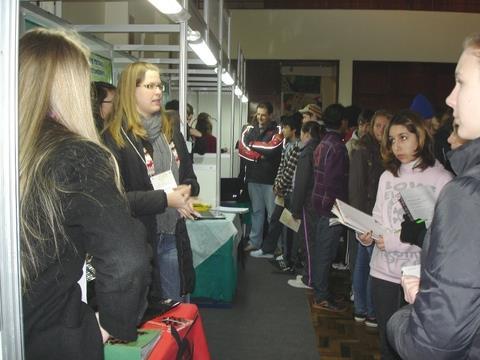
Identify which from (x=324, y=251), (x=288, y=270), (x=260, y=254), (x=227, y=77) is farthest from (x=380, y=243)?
(x=227, y=77)

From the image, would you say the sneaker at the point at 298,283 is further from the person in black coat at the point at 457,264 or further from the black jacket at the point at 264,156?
the person in black coat at the point at 457,264

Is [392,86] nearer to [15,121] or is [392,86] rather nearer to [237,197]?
[237,197]

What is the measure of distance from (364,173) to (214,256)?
50.5 inches

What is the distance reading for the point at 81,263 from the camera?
3.49 ft

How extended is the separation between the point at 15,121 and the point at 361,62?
9.73 metres

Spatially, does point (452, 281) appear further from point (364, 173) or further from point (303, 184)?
point (303, 184)

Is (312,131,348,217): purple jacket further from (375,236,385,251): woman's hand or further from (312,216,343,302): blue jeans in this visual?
(375,236,385,251): woman's hand

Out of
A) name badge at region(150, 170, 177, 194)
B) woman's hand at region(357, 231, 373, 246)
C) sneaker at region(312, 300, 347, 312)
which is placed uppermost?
name badge at region(150, 170, 177, 194)

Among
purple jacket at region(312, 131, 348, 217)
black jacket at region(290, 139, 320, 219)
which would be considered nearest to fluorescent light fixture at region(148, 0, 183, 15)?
purple jacket at region(312, 131, 348, 217)

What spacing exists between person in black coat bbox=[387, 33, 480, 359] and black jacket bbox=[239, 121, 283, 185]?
4.46 m

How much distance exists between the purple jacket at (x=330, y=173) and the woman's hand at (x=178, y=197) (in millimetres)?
1813

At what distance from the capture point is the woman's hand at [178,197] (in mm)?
2145

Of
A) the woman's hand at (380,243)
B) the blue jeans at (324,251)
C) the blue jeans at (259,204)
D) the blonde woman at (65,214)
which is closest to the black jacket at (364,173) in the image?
the blue jeans at (324,251)

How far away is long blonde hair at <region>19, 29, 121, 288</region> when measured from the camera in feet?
3.26
